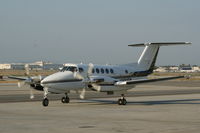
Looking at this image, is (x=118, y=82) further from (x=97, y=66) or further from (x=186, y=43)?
(x=186, y=43)

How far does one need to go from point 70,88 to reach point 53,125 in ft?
31.8

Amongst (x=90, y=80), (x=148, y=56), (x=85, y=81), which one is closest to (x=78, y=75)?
(x=85, y=81)

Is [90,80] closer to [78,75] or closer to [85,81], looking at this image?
[85,81]

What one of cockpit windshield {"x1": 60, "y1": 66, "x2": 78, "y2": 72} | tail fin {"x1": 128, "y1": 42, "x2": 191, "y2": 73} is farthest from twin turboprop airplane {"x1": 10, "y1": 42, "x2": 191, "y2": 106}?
tail fin {"x1": 128, "y1": 42, "x2": 191, "y2": 73}

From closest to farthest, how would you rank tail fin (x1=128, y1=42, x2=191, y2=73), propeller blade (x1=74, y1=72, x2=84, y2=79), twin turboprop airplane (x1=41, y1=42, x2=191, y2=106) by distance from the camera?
twin turboprop airplane (x1=41, y1=42, x2=191, y2=106)
propeller blade (x1=74, y1=72, x2=84, y2=79)
tail fin (x1=128, y1=42, x2=191, y2=73)

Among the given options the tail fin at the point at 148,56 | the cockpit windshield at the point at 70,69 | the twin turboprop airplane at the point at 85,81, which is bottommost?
the twin turboprop airplane at the point at 85,81

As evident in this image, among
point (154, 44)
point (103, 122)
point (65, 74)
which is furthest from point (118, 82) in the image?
point (103, 122)

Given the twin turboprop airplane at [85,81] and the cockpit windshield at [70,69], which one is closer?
the twin turboprop airplane at [85,81]

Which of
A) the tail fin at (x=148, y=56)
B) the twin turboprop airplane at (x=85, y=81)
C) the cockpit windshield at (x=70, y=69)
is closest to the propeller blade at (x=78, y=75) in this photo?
the twin turboprop airplane at (x=85, y=81)

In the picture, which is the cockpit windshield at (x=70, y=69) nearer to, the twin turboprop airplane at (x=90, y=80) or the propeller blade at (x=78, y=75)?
the twin turboprop airplane at (x=90, y=80)

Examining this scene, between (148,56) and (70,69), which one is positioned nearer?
(70,69)

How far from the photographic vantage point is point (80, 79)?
23672 millimetres

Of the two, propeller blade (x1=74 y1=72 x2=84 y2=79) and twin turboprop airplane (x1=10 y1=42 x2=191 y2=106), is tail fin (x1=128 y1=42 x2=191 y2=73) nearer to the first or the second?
twin turboprop airplane (x1=10 y1=42 x2=191 y2=106)

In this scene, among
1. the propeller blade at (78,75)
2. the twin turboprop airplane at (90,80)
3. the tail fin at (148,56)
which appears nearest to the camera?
the twin turboprop airplane at (90,80)
